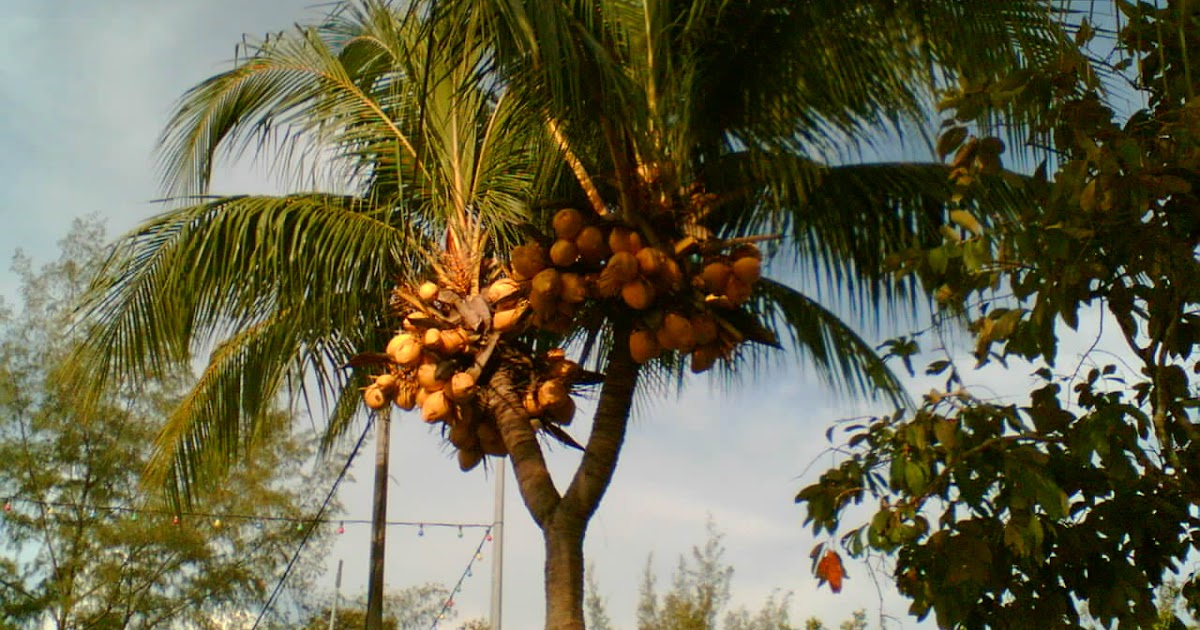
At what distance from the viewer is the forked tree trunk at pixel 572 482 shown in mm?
4613

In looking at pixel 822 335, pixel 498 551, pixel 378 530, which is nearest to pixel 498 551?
pixel 498 551

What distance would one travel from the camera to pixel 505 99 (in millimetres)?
5094

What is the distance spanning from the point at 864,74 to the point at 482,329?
5.73ft

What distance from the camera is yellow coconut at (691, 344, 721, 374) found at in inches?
189

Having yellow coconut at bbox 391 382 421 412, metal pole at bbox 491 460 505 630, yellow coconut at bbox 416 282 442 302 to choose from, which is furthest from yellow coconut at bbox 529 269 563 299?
metal pole at bbox 491 460 505 630

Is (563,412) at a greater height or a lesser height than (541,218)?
lesser

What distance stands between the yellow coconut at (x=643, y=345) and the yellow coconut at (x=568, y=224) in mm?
426

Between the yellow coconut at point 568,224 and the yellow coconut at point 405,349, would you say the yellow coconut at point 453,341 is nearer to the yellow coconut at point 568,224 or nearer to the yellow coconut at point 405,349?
the yellow coconut at point 405,349

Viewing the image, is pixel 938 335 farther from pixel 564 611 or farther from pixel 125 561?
pixel 125 561

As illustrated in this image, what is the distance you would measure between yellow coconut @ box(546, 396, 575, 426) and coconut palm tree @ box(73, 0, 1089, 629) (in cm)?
2

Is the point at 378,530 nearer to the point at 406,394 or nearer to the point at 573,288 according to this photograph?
the point at 406,394

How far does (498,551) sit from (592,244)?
29.1 feet

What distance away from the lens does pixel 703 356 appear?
15.8 feet

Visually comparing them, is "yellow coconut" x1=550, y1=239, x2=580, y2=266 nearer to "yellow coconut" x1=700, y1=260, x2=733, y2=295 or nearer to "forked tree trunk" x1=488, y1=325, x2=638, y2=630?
"forked tree trunk" x1=488, y1=325, x2=638, y2=630
